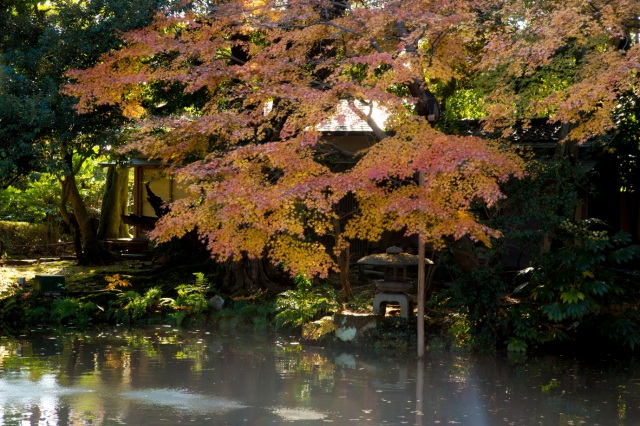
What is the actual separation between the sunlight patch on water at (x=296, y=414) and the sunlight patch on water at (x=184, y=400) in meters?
0.50

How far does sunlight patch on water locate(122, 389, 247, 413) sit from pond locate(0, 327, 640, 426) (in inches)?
0.5

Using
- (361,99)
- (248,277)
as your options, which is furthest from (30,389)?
(248,277)

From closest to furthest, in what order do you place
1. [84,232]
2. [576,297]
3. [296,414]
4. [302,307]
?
[296,414] < [576,297] < [302,307] < [84,232]

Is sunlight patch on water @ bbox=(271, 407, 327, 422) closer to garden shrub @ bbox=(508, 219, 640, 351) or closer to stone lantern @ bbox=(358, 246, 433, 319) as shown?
stone lantern @ bbox=(358, 246, 433, 319)

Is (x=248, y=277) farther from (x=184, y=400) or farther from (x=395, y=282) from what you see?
(x=184, y=400)

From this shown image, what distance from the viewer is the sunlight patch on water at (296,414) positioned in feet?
29.2

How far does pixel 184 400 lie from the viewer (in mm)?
9648

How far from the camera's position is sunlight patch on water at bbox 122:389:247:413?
926 cm

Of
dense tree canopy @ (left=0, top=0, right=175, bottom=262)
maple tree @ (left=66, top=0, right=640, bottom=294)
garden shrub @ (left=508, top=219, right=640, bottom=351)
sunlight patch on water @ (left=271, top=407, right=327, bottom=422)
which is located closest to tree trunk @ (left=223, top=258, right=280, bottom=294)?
maple tree @ (left=66, top=0, right=640, bottom=294)

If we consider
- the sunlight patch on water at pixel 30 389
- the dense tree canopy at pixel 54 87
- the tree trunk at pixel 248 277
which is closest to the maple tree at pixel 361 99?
the dense tree canopy at pixel 54 87

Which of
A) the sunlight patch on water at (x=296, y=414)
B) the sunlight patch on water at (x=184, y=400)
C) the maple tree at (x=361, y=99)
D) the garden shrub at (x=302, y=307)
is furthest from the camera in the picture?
the garden shrub at (x=302, y=307)

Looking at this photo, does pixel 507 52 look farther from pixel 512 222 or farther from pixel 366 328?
pixel 366 328

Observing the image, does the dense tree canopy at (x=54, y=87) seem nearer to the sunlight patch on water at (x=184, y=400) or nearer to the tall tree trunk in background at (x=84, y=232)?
the sunlight patch on water at (x=184, y=400)

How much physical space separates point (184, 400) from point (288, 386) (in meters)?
1.58
